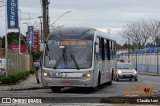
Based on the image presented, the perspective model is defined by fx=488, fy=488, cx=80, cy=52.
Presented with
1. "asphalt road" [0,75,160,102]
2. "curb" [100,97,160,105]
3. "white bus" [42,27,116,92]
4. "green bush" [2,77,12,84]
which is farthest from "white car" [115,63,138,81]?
"curb" [100,97,160,105]

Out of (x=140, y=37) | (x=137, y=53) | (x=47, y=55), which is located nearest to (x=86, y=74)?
(x=47, y=55)

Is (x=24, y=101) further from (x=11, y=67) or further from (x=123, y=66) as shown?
(x=123, y=66)

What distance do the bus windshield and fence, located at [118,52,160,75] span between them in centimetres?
4942

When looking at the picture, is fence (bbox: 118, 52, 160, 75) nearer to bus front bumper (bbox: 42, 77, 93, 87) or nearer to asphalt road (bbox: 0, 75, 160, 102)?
asphalt road (bbox: 0, 75, 160, 102)

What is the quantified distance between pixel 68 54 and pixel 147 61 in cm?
5907

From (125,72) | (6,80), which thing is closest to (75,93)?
(6,80)

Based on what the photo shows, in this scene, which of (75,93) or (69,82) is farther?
(75,93)

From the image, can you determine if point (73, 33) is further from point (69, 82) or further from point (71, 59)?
point (69, 82)

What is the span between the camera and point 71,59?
77.2 feet

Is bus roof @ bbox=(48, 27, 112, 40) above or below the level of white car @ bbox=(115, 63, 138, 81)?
above

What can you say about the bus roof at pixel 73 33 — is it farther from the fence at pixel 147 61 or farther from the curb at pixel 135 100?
the fence at pixel 147 61

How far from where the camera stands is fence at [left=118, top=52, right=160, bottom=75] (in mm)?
74506

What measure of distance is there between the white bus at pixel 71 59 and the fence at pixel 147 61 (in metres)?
49.0

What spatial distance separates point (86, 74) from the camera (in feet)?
76.3
